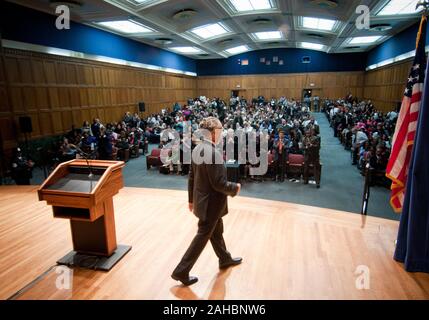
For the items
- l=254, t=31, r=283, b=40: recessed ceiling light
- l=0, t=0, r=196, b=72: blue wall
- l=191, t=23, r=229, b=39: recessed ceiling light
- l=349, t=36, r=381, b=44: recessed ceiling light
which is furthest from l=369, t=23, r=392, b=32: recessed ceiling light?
l=0, t=0, r=196, b=72: blue wall

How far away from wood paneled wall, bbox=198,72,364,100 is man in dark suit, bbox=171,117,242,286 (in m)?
23.6

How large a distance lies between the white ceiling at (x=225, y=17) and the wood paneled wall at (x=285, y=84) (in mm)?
5062

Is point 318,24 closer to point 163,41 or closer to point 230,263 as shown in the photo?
point 163,41

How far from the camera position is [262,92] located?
24938mm

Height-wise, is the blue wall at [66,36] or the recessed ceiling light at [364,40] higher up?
the recessed ceiling light at [364,40]

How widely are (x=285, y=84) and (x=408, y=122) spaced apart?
74.7 feet

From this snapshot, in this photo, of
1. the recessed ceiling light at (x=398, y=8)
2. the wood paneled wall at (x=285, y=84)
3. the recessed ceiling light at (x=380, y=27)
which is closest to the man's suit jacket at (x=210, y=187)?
the recessed ceiling light at (x=398, y=8)

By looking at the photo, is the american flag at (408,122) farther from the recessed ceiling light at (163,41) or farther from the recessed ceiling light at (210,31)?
the recessed ceiling light at (163,41)

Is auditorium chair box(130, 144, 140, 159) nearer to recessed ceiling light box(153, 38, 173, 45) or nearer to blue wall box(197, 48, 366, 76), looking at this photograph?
recessed ceiling light box(153, 38, 173, 45)

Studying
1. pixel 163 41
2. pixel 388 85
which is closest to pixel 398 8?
pixel 388 85

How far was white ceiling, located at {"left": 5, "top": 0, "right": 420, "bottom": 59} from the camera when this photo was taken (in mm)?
10006

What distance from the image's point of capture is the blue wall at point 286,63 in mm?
22391
